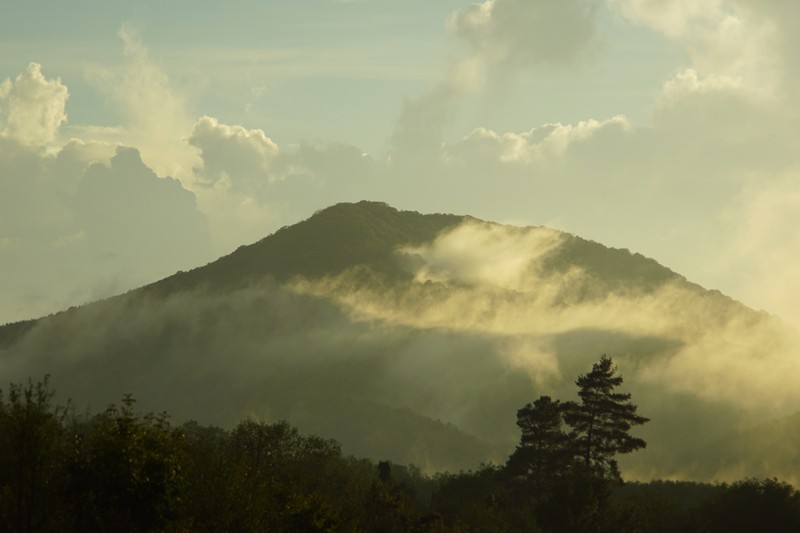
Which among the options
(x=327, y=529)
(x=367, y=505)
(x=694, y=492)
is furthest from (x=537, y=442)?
(x=694, y=492)

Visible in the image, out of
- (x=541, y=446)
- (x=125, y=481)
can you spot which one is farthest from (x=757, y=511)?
(x=125, y=481)

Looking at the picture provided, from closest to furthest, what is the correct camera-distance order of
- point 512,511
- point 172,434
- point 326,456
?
point 172,434
point 512,511
point 326,456

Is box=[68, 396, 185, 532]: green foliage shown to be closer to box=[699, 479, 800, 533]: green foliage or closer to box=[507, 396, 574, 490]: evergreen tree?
box=[507, 396, 574, 490]: evergreen tree


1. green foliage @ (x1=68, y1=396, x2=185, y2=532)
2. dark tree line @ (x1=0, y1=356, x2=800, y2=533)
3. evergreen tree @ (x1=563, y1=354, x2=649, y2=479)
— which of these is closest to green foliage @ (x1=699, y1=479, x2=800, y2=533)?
dark tree line @ (x1=0, y1=356, x2=800, y2=533)

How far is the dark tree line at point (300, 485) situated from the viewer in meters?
61.8

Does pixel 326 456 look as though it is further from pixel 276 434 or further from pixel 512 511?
pixel 512 511

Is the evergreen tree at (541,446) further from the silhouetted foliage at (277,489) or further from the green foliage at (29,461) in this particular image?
the green foliage at (29,461)

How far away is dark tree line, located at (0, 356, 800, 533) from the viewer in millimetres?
61750

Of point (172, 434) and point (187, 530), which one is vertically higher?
point (172, 434)

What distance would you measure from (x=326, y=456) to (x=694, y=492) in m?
63.3

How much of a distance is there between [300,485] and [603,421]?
98.6ft

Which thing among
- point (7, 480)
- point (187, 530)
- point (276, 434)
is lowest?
point (187, 530)

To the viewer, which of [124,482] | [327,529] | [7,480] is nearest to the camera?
[124,482]

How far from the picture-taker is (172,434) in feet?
215
